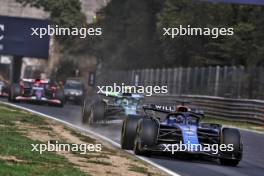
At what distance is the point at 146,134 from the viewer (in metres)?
14.7

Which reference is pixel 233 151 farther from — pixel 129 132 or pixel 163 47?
pixel 163 47

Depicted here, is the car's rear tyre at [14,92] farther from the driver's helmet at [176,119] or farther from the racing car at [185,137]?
the driver's helmet at [176,119]

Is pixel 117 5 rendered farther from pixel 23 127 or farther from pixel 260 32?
pixel 23 127

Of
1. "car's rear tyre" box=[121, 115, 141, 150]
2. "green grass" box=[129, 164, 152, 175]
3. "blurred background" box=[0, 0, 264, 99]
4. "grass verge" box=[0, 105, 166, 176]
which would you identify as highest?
"blurred background" box=[0, 0, 264, 99]

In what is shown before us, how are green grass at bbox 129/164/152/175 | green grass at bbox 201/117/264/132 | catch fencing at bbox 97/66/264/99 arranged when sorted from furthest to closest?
catch fencing at bbox 97/66/264/99 → green grass at bbox 201/117/264/132 → green grass at bbox 129/164/152/175

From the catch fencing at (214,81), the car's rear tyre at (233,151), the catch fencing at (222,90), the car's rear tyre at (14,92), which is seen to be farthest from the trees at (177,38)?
the car's rear tyre at (233,151)

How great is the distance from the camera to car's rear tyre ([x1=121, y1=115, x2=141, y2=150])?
615 inches

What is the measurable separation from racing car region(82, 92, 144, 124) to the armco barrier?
27.6ft

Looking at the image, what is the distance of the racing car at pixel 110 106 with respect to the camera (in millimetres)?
22672

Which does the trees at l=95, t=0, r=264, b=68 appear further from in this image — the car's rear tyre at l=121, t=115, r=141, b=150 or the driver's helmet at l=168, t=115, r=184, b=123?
the driver's helmet at l=168, t=115, r=184, b=123

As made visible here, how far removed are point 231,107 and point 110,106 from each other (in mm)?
11857

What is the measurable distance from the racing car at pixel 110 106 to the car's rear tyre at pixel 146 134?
773cm

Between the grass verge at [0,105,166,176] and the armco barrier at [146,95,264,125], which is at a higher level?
the armco barrier at [146,95,264,125]

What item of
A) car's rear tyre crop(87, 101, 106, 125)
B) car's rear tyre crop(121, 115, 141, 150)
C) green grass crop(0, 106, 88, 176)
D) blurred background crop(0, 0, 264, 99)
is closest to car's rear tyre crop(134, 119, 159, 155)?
car's rear tyre crop(121, 115, 141, 150)
